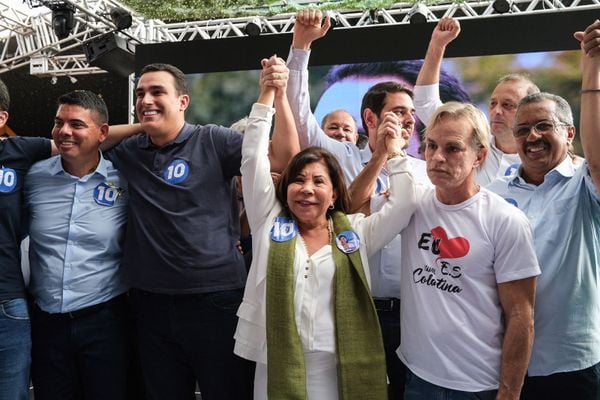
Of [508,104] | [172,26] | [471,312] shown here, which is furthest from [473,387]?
[172,26]

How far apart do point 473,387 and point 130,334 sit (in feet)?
5.19

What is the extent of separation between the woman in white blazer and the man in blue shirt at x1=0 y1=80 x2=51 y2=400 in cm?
105

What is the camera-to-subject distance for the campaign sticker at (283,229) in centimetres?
200

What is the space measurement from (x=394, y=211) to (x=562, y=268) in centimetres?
64

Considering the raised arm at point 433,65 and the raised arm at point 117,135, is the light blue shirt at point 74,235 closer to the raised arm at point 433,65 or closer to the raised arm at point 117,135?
the raised arm at point 117,135

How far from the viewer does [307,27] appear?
225 cm

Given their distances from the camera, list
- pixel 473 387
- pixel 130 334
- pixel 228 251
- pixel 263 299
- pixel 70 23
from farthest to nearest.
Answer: pixel 70 23 → pixel 130 334 → pixel 228 251 → pixel 263 299 → pixel 473 387

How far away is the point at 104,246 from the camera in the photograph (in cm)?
245

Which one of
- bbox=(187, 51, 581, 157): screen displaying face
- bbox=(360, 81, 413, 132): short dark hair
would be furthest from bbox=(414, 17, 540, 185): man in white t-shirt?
bbox=(187, 51, 581, 157): screen displaying face

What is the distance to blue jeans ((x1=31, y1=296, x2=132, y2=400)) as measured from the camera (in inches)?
93.3

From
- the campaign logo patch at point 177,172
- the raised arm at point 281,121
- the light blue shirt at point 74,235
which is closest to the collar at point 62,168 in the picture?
the light blue shirt at point 74,235

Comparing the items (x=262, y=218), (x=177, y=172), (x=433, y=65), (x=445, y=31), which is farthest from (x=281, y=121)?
(x=445, y=31)

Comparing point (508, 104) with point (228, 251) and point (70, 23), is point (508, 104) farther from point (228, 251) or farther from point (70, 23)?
point (70, 23)

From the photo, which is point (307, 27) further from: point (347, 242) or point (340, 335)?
point (340, 335)
